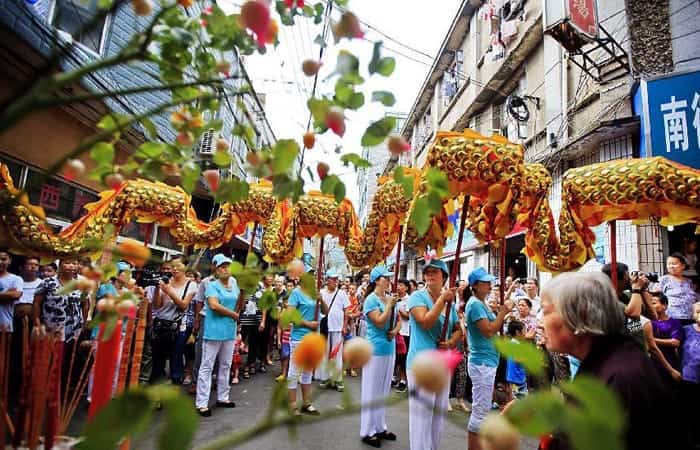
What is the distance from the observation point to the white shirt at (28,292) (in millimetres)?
3954

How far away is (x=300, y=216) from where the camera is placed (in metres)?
3.44

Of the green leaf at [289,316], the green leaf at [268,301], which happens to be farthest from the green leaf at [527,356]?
the green leaf at [268,301]

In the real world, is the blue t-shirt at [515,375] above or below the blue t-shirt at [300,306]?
below

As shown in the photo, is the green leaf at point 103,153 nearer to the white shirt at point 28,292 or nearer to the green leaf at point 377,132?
the green leaf at point 377,132

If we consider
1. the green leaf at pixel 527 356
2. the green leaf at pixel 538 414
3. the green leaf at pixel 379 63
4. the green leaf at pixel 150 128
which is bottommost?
the green leaf at pixel 538 414

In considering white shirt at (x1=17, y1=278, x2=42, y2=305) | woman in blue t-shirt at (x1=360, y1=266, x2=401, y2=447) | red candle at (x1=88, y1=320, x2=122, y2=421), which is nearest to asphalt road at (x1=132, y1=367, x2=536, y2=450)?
woman in blue t-shirt at (x1=360, y1=266, x2=401, y2=447)

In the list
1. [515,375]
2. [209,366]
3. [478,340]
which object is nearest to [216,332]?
[209,366]

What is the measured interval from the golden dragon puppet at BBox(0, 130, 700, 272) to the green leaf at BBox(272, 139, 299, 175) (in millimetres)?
→ 1312

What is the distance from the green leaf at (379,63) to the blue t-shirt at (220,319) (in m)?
3.85

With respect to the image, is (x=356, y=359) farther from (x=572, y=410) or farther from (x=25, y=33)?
(x=25, y=33)

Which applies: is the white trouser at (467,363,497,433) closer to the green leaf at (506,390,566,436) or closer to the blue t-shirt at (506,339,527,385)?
the blue t-shirt at (506,339,527,385)

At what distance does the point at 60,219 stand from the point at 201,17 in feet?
20.0

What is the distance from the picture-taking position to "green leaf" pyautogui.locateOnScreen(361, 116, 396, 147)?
2.41ft

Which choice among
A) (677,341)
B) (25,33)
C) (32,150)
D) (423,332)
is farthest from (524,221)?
(32,150)
